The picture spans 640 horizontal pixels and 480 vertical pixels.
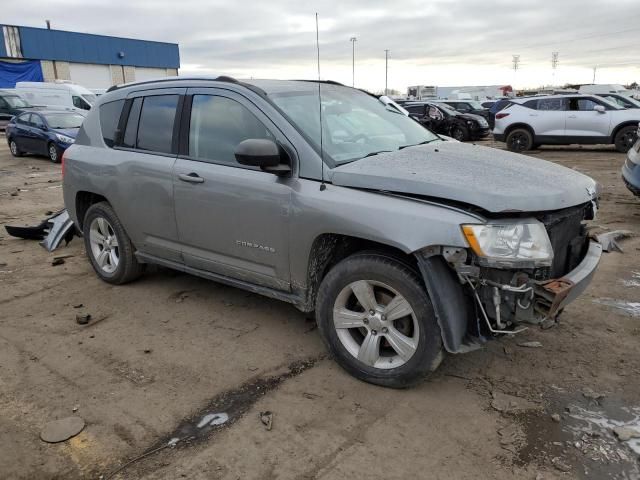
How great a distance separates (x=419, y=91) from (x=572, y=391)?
173 ft

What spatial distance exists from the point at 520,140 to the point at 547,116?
1004 mm

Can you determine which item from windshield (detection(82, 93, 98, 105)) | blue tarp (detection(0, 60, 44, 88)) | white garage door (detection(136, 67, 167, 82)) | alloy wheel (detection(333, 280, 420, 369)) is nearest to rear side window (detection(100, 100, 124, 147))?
alloy wheel (detection(333, 280, 420, 369))

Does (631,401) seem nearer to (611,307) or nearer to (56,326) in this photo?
(611,307)

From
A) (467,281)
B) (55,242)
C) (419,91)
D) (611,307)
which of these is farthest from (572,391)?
(419,91)

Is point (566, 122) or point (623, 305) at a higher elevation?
point (566, 122)

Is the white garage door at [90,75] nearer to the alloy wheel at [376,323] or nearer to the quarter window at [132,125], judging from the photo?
the quarter window at [132,125]

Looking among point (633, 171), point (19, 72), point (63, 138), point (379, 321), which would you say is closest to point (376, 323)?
point (379, 321)

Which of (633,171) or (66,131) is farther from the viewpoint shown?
(66,131)

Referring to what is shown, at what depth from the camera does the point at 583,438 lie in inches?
108

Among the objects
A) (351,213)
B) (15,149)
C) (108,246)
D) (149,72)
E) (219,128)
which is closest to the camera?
(351,213)

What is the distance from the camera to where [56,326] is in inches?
167

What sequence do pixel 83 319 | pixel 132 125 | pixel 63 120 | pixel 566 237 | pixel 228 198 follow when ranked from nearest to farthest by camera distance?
pixel 566 237 → pixel 228 198 → pixel 83 319 → pixel 132 125 → pixel 63 120

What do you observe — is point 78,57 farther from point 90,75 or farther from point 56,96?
point 56,96

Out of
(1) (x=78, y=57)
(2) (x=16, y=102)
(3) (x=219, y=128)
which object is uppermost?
(1) (x=78, y=57)
